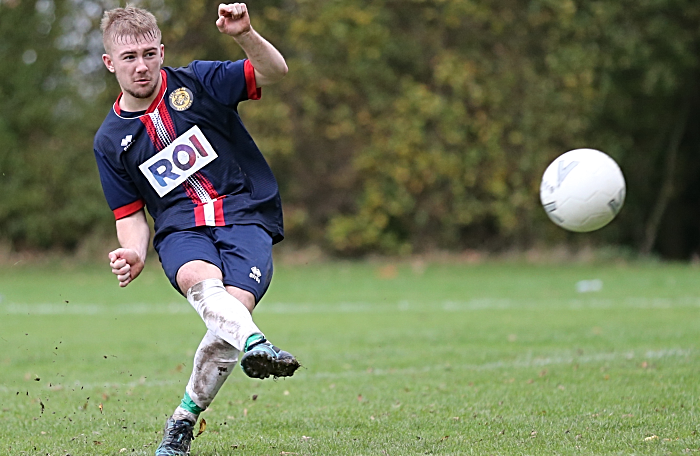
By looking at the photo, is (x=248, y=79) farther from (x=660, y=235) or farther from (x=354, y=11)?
(x=660, y=235)


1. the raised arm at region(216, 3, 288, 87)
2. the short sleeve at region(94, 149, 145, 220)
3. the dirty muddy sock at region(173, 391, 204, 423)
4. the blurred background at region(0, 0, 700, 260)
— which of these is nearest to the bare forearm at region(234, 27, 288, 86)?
the raised arm at region(216, 3, 288, 87)

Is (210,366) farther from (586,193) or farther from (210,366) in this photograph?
(586,193)

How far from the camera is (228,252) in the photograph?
434 cm

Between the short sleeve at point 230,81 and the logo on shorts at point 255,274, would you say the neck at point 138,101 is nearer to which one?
the short sleeve at point 230,81

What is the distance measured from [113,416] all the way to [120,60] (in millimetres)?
2285

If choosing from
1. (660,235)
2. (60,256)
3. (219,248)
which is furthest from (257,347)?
(660,235)

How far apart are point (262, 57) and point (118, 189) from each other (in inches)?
40.1

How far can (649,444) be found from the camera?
421 centimetres

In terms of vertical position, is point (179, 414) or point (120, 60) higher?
point (120, 60)

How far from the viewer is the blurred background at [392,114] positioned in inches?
705

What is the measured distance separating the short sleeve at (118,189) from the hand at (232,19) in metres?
0.99

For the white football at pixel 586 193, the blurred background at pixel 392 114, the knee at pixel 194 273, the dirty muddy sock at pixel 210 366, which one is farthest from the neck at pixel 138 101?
the blurred background at pixel 392 114

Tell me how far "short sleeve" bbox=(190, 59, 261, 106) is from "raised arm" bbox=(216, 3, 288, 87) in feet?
0.16

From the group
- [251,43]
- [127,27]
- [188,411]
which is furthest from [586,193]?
[127,27]
